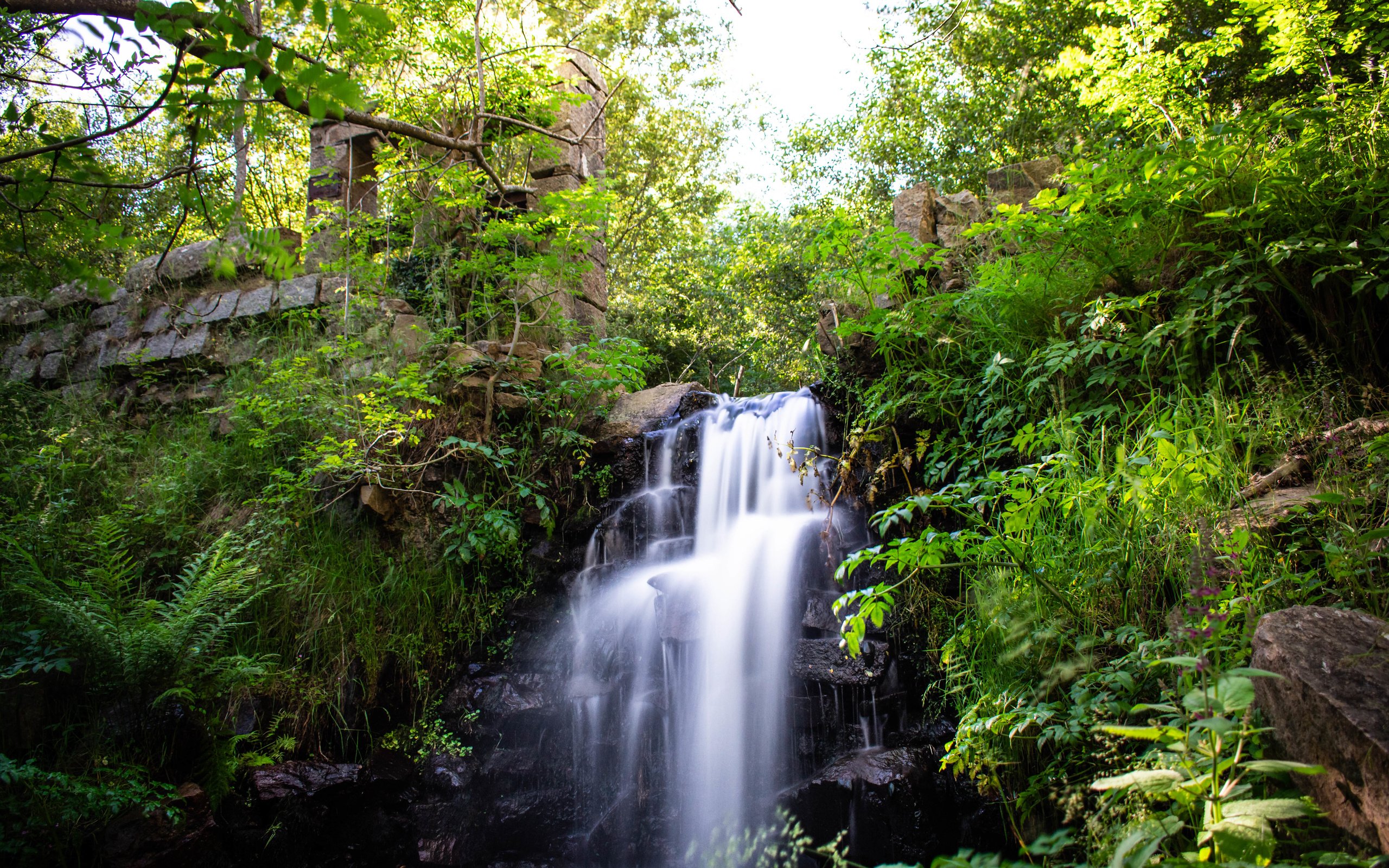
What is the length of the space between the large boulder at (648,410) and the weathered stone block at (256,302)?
355cm

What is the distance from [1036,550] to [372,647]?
3.83 m

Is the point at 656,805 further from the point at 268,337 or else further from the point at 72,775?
the point at 268,337

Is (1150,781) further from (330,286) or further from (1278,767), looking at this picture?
(330,286)

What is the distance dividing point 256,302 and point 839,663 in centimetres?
630

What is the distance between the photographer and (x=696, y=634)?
409cm

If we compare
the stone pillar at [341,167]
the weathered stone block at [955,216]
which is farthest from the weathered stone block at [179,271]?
the weathered stone block at [955,216]

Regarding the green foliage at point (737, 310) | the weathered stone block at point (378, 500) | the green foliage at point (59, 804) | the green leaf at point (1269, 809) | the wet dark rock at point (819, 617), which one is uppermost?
the green foliage at point (737, 310)

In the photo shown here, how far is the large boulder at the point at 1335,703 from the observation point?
4.81 ft

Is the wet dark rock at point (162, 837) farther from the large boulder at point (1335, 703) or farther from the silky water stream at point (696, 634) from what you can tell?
the large boulder at point (1335, 703)

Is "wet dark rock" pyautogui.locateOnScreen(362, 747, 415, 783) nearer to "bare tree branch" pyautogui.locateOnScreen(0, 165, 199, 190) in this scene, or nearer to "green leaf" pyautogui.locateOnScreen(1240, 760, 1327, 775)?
"bare tree branch" pyautogui.locateOnScreen(0, 165, 199, 190)

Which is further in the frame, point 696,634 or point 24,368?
point 24,368

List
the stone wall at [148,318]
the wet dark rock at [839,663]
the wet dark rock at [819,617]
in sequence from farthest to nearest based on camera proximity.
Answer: the stone wall at [148,318] → the wet dark rock at [819,617] → the wet dark rock at [839,663]

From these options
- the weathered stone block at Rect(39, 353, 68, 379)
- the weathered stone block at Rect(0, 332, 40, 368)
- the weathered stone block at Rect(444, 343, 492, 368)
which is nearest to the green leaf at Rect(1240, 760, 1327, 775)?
the weathered stone block at Rect(444, 343, 492, 368)

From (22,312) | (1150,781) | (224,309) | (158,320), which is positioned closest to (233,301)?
(224,309)
